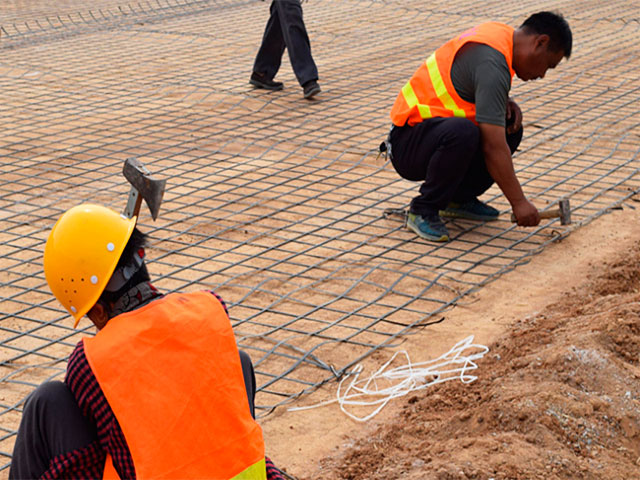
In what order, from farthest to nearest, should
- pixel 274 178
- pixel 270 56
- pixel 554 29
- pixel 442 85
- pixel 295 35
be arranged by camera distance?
pixel 270 56 → pixel 295 35 → pixel 274 178 → pixel 442 85 → pixel 554 29

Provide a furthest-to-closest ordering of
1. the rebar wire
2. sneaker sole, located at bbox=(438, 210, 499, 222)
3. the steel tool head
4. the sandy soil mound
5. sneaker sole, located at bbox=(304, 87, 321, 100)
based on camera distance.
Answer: sneaker sole, located at bbox=(304, 87, 321, 100) → sneaker sole, located at bbox=(438, 210, 499, 222) → the steel tool head → the rebar wire → the sandy soil mound

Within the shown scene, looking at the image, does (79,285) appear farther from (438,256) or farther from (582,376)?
(438,256)

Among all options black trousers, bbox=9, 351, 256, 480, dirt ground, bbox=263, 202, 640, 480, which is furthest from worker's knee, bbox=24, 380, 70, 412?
dirt ground, bbox=263, 202, 640, 480

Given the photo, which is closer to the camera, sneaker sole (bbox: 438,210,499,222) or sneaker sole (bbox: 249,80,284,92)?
sneaker sole (bbox: 438,210,499,222)

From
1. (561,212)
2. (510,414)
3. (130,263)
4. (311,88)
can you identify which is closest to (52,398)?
(130,263)

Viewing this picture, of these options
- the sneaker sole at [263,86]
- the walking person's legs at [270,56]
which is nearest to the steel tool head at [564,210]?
the walking person's legs at [270,56]

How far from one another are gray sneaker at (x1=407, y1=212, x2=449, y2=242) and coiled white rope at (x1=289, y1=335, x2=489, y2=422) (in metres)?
0.96

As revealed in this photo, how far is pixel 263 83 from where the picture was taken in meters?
6.29

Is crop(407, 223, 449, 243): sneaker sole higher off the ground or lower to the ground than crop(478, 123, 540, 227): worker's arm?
lower

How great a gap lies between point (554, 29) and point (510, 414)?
5.59 feet

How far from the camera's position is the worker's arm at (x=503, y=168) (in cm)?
340

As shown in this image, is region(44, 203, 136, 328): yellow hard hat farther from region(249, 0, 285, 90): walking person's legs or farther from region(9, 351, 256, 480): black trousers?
region(249, 0, 285, 90): walking person's legs

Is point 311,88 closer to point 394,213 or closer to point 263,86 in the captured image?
point 263,86

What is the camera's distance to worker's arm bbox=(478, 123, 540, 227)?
11.2ft
